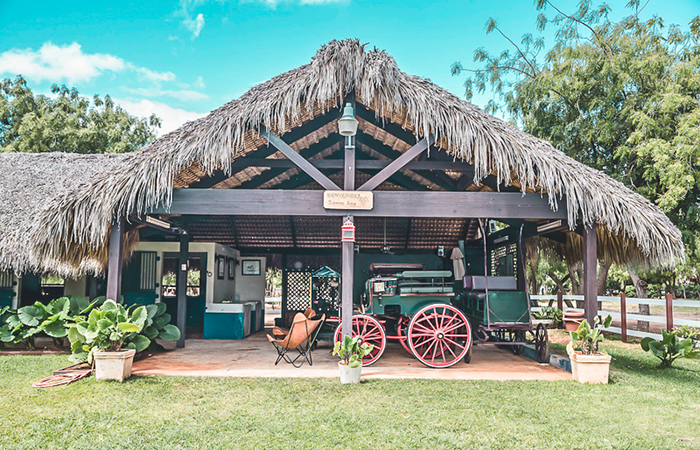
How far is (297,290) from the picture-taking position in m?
11.4

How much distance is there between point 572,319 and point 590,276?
19.2ft

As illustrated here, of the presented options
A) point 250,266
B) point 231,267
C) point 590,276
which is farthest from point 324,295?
point 590,276

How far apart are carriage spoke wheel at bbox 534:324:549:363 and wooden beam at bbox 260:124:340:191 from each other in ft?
11.4

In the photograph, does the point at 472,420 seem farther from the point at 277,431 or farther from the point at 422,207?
the point at 422,207

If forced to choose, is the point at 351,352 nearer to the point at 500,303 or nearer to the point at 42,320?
the point at 500,303

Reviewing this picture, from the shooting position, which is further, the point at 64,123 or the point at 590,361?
the point at 64,123

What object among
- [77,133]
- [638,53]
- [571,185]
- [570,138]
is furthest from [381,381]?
[77,133]

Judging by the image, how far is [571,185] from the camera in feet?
19.1

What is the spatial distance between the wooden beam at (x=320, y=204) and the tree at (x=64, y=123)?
41.5 ft

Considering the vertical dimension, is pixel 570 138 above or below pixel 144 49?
below

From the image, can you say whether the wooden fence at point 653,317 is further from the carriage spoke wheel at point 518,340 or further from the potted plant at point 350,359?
the potted plant at point 350,359

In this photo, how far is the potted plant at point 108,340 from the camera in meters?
5.32

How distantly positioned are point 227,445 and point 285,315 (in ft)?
25.3

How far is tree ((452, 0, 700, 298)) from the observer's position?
9.23m
